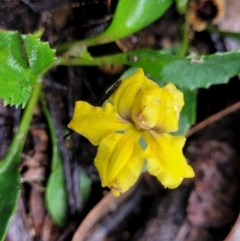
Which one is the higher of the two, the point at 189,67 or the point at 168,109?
the point at 168,109

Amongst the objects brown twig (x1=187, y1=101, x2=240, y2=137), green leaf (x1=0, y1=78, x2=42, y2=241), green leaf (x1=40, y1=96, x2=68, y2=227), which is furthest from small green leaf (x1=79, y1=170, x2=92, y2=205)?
brown twig (x1=187, y1=101, x2=240, y2=137)

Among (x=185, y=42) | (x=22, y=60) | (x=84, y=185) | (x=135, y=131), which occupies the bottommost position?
Answer: (x=84, y=185)

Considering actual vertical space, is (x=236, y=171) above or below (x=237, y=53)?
below

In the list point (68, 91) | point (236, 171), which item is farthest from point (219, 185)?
point (68, 91)

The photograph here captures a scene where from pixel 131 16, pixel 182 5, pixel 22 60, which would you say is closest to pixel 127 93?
pixel 22 60

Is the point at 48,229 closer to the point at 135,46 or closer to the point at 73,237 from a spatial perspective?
the point at 73,237

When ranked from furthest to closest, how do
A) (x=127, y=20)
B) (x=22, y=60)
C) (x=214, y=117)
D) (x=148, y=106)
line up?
(x=214, y=117)
(x=127, y=20)
(x=22, y=60)
(x=148, y=106)

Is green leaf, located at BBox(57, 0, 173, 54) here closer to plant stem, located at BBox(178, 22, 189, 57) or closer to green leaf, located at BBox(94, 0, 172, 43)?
green leaf, located at BBox(94, 0, 172, 43)

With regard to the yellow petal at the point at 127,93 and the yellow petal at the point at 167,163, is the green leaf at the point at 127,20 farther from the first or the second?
the yellow petal at the point at 167,163

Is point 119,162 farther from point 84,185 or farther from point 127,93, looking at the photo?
point 84,185
